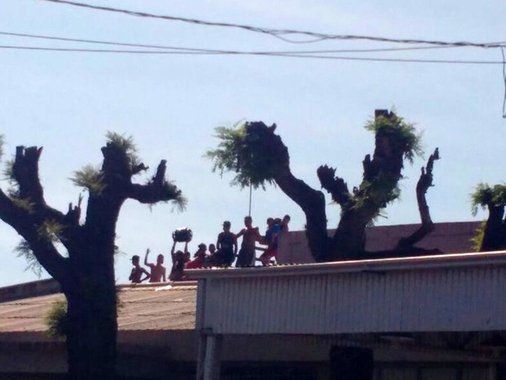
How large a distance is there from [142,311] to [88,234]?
2284mm

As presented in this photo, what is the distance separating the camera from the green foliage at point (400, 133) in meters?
16.0

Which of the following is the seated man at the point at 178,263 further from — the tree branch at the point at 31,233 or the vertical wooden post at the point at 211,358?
the vertical wooden post at the point at 211,358

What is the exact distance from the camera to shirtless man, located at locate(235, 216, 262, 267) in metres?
19.5

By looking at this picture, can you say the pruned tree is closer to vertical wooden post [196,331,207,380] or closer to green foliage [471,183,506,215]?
green foliage [471,183,506,215]

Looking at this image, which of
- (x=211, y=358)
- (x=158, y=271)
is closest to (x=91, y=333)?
(x=211, y=358)

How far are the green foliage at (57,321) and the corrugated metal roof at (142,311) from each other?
0.81m

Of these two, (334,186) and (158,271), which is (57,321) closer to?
(334,186)

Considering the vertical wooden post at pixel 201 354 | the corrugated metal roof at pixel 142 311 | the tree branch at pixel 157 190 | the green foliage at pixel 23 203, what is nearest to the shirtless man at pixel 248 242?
the corrugated metal roof at pixel 142 311

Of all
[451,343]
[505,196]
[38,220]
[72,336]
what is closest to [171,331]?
[72,336]

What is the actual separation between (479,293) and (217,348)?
360 cm

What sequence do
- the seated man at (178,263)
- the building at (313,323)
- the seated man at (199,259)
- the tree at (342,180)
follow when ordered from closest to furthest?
1. the building at (313,323)
2. the tree at (342,180)
3. the seated man at (199,259)
4. the seated man at (178,263)

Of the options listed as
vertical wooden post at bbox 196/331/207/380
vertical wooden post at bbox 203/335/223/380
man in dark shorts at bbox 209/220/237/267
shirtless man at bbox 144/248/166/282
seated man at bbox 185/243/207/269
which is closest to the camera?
vertical wooden post at bbox 203/335/223/380

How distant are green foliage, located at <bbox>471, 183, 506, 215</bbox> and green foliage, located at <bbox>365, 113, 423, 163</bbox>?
0.92 m

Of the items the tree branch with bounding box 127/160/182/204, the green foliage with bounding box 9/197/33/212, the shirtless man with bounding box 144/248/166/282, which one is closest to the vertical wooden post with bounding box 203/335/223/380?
the tree branch with bounding box 127/160/182/204
